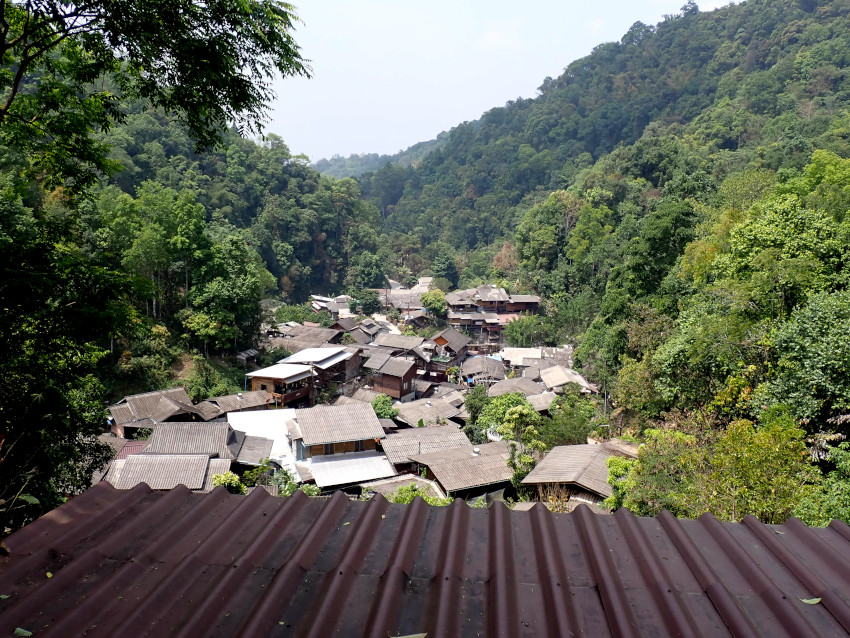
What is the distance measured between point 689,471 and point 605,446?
6094 mm

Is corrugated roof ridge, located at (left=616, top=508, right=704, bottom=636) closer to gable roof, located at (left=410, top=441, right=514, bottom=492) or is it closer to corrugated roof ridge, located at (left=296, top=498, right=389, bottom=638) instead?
corrugated roof ridge, located at (left=296, top=498, right=389, bottom=638)

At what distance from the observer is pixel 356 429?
19.2 m

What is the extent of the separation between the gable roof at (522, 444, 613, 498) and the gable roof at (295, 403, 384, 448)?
711 cm

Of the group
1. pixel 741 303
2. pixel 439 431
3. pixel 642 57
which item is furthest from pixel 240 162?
pixel 642 57

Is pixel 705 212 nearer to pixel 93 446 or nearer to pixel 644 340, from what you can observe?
pixel 644 340

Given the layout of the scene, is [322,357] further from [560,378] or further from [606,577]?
[606,577]

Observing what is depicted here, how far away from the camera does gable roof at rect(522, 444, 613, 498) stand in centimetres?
1297

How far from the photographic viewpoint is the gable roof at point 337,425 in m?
18.5

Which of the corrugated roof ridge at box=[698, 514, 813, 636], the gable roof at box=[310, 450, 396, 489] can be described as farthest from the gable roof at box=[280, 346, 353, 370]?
the corrugated roof ridge at box=[698, 514, 813, 636]

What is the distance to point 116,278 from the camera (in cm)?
578

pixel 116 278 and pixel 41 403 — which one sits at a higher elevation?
pixel 116 278

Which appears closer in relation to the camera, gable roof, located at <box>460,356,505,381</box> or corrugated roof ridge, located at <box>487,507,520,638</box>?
corrugated roof ridge, located at <box>487,507,520,638</box>

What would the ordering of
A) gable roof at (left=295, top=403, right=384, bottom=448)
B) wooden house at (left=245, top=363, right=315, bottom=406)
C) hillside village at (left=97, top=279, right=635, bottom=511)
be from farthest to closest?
wooden house at (left=245, top=363, right=315, bottom=406)
gable roof at (left=295, top=403, right=384, bottom=448)
hillside village at (left=97, top=279, right=635, bottom=511)

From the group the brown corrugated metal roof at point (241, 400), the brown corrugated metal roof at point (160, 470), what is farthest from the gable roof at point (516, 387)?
the brown corrugated metal roof at point (160, 470)
